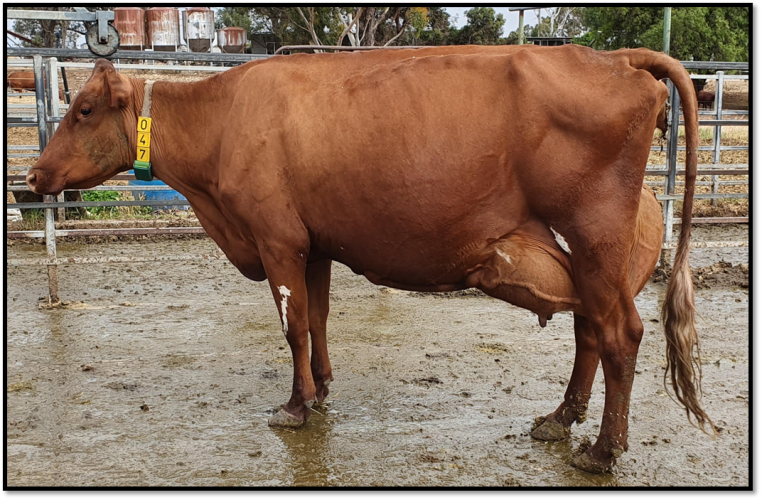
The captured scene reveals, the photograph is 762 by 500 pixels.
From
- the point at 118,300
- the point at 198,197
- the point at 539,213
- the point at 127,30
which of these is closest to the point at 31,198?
the point at 118,300

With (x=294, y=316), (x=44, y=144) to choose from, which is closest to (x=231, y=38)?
(x=44, y=144)

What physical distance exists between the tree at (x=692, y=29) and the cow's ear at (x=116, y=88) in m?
25.3

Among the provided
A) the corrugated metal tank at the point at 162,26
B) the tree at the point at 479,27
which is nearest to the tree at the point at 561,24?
the tree at the point at 479,27

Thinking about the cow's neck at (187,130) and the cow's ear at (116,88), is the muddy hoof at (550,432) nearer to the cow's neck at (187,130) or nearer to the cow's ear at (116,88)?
the cow's neck at (187,130)

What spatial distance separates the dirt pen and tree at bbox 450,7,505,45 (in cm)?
3297

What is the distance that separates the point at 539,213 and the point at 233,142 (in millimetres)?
Result: 1733

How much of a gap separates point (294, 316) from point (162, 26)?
41066 mm

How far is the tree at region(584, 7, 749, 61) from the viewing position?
90.0 ft

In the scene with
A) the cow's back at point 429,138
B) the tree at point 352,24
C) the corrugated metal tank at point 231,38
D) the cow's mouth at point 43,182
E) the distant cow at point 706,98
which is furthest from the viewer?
the corrugated metal tank at point 231,38

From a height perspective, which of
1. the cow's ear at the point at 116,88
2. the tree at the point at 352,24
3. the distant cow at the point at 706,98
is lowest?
the cow's ear at the point at 116,88

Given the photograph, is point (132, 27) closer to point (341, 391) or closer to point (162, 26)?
point (162, 26)

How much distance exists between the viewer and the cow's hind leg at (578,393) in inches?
162

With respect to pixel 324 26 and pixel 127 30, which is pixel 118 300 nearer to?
pixel 324 26

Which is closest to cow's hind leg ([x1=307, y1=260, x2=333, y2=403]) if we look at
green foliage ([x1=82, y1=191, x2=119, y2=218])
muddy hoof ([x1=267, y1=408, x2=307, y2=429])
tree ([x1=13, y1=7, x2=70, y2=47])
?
muddy hoof ([x1=267, y1=408, x2=307, y2=429])
